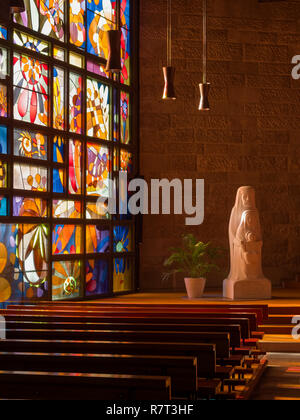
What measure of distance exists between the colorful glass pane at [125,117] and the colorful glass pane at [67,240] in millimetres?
2085

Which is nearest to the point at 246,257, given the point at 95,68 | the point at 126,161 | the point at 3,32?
the point at 126,161

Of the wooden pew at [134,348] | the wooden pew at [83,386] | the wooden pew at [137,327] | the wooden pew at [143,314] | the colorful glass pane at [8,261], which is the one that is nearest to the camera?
the wooden pew at [83,386]

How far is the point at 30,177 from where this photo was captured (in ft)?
33.2

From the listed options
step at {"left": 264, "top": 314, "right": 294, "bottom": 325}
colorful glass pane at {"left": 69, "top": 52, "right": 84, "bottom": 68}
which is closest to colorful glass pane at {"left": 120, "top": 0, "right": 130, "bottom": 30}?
colorful glass pane at {"left": 69, "top": 52, "right": 84, "bottom": 68}

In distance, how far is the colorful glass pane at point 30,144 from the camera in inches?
386

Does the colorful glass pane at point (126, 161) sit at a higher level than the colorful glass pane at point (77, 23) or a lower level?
lower

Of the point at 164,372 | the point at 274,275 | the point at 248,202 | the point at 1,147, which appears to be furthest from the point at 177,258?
the point at 164,372

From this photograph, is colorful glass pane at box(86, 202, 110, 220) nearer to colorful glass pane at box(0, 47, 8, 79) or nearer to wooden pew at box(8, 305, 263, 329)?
colorful glass pane at box(0, 47, 8, 79)

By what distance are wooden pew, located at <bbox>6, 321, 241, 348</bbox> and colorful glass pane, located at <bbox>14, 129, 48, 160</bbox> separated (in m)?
4.55

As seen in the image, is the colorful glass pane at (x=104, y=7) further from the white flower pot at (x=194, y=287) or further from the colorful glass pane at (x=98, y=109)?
the white flower pot at (x=194, y=287)

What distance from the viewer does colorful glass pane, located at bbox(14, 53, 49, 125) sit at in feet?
32.2

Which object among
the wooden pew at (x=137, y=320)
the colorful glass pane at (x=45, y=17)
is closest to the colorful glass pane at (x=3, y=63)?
the colorful glass pane at (x=45, y=17)

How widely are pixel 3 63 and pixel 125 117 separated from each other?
351 centimetres

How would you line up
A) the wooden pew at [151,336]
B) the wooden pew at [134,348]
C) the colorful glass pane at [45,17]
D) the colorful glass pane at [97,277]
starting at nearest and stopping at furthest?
the wooden pew at [134,348] → the wooden pew at [151,336] → the colorful glass pane at [45,17] → the colorful glass pane at [97,277]
